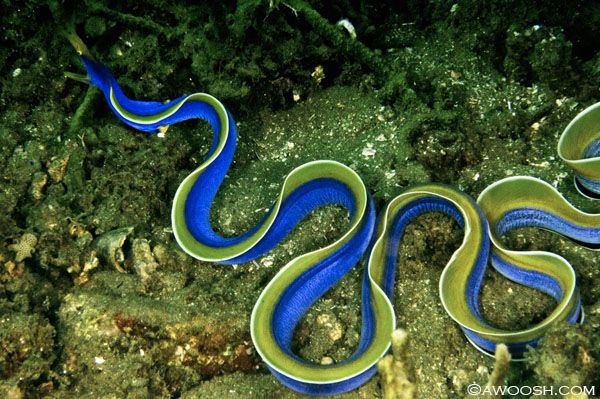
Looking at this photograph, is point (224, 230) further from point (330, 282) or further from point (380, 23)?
point (380, 23)

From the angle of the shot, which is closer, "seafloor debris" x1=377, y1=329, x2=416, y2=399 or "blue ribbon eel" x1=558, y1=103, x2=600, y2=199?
"seafloor debris" x1=377, y1=329, x2=416, y2=399

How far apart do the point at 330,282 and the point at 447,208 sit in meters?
1.16

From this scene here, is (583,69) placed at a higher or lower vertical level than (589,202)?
higher

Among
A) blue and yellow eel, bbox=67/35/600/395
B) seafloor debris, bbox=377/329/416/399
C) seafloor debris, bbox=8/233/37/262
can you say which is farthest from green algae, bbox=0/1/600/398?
seafloor debris, bbox=377/329/416/399

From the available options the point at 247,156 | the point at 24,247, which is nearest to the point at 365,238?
the point at 247,156

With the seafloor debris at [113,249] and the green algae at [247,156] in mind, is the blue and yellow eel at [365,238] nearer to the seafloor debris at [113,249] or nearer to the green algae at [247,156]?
the green algae at [247,156]

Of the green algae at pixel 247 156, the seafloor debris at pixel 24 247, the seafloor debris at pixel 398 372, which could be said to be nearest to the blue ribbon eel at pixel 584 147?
the green algae at pixel 247 156

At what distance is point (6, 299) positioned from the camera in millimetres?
3582

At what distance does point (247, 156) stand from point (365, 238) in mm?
1574

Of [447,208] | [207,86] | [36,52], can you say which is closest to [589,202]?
[447,208]

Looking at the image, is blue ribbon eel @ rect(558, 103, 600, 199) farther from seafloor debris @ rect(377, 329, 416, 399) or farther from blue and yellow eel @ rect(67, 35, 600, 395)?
seafloor debris @ rect(377, 329, 416, 399)

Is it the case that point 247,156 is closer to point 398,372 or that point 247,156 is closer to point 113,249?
point 113,249

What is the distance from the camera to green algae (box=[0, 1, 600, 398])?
3557 millimetres

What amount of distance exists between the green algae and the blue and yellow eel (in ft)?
0.50
